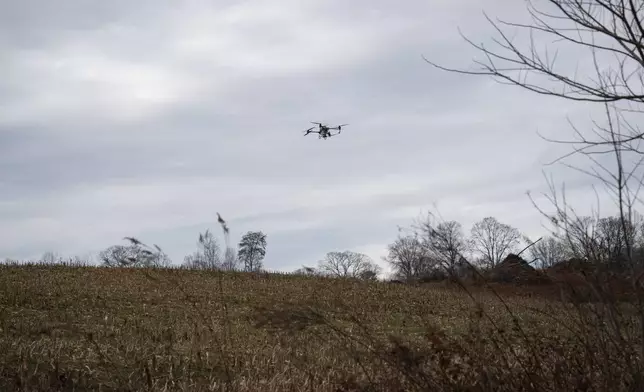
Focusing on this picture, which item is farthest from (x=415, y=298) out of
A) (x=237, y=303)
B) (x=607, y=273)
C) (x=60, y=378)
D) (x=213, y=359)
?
(x=607, y=273)

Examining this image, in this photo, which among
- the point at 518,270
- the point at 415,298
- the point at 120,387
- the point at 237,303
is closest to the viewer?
the point at 518,270

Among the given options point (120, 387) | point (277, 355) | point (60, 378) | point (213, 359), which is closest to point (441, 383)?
point (120, 387)

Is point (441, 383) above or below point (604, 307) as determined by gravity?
below

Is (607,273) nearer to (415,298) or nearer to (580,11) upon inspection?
(580,11)

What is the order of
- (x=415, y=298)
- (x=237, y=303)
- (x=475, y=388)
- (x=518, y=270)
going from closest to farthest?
1. (x=475, y=388)
2. (x=518, y=270)
3. (x=237, y=303)
4. (x=415, y=298)

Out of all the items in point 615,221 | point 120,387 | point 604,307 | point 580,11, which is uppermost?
point 580,11

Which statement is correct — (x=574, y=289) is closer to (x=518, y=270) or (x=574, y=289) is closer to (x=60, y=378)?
(x=518, y=270)

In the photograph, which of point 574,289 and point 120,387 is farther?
point 120,387
